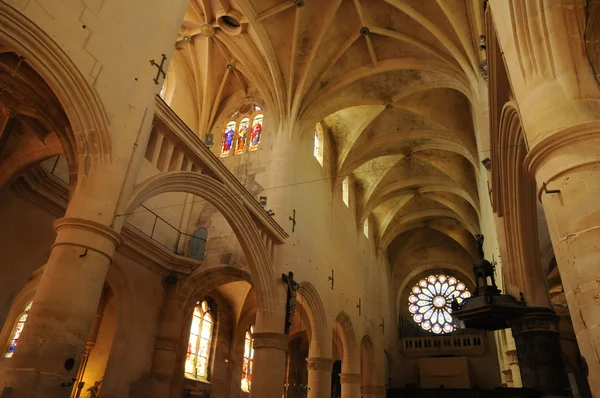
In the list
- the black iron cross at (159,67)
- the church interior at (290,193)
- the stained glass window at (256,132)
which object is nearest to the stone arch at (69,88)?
the church interior at (290,193)

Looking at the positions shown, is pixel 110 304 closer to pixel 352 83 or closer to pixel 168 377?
pixel 168 377

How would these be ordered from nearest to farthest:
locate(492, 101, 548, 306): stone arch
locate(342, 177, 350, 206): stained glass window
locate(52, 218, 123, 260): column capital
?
locate(52, 218, 123, 260): column capital
locate(492, 101, 548, 306): stone arch
locate(342, 177, 350, 206): stained glass window

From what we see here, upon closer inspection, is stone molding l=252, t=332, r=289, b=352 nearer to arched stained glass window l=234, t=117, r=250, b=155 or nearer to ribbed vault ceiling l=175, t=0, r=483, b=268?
ribbed vault ceiling l=175, t=0, r=483, b=268

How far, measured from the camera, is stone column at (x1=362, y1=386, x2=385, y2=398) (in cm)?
1752

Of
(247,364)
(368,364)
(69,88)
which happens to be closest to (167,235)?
(247,364)

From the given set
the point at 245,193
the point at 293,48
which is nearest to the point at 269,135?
the point at 293,48

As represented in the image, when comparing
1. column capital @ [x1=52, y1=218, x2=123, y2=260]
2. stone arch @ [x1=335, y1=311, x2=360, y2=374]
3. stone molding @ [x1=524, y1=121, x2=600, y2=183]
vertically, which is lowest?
column capital @ [x1=52, y1=218, x2=123, y2=260]

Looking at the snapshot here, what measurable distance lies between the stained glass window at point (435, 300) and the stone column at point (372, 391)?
6.44 meters

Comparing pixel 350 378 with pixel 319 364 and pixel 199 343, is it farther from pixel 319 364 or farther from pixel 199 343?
pixel 199 343

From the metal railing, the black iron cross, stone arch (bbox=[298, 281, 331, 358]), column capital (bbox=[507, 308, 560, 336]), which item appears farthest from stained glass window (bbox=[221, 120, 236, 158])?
column capital (bbox=[507, 308, 560, 336])

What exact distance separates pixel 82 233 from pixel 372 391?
1521 cm

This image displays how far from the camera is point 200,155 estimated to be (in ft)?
27.1

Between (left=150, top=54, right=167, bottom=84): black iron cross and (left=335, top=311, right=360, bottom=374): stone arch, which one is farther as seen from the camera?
(left=335, top=311, right=360, bottom=374): stone arch

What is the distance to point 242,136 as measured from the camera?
14.4 m
